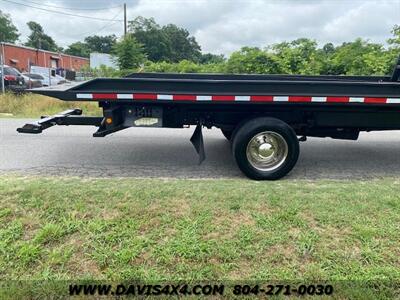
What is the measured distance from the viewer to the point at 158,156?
217 inches

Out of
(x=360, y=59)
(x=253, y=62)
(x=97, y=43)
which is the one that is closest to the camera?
(x=360, y=59)

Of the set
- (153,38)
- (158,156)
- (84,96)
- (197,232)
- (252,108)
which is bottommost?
(197,232)

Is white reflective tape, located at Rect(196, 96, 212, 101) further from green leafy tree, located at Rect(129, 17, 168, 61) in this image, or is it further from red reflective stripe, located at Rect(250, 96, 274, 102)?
green leafy tree, located at Rect(129, 17, 168, 61)

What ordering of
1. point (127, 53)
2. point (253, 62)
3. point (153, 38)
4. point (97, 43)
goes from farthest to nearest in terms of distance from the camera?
point (97, 43), point (153, 38), point (127, 53), point (253, 62)

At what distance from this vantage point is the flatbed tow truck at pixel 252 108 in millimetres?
4250

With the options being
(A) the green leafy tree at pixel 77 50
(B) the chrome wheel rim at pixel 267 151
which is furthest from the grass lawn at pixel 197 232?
(A) the green leafy tree at pixel 77 50

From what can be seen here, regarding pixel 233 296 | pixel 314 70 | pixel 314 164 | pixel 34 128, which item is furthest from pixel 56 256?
pixel 314 70

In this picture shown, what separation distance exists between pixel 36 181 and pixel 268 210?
2775 mm

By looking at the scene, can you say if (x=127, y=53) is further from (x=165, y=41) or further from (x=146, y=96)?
(x=165, y=41)

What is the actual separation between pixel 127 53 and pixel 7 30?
230 ft

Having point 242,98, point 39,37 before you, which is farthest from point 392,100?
point 39,37

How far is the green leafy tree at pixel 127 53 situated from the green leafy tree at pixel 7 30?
2568 inches

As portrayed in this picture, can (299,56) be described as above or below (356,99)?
above

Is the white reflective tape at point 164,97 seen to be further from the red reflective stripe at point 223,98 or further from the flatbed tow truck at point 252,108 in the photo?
the red reflective stripe at point 223,98
